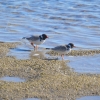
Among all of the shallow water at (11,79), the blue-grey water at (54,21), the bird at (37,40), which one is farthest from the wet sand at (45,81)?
the bird at (37,40)

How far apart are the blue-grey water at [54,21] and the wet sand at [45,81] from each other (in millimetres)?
1261

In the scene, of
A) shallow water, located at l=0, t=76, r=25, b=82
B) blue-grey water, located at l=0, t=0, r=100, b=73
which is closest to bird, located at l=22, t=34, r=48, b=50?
blue-grey water, located at l=0, t=0, r=100, b=73

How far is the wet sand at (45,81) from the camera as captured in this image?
8156mm

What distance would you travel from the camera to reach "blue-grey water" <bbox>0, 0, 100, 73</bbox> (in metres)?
14.1

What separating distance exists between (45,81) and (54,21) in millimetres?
9669

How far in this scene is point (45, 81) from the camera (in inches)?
348

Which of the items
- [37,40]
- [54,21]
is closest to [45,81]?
[37,40]

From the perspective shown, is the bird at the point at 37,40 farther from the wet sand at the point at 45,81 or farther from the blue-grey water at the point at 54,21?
the wet sand at the point at 45,81

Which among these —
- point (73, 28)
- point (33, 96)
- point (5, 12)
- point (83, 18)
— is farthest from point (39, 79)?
point (5, 12)

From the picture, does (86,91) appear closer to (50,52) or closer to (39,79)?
(39,79)

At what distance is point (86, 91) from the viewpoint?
843 cm

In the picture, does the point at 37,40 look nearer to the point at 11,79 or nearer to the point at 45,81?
the point at 11,79

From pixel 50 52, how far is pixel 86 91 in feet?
12.7

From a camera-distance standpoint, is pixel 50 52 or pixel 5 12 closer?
pixel 50 52
